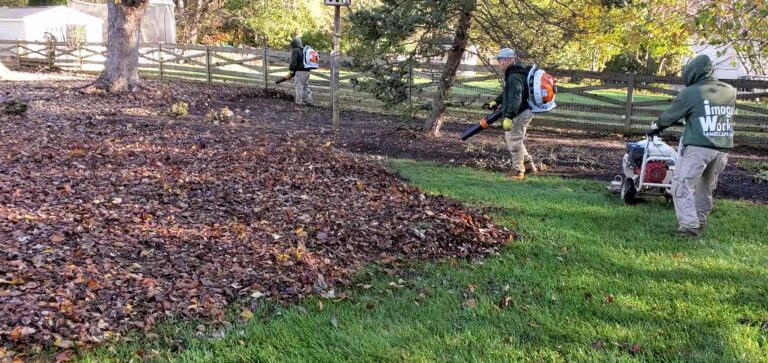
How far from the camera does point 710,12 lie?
5.64 meters

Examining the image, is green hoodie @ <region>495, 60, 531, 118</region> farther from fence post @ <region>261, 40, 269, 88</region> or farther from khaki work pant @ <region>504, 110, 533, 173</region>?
fence post @ <region>261, 40, 269, 88</region>

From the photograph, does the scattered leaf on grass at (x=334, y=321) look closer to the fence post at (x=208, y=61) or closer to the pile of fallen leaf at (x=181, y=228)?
the pile of fallen leaf at (x=181, y=228)

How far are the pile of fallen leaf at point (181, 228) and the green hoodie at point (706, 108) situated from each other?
6.37 ft

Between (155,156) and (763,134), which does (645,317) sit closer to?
(155,156)

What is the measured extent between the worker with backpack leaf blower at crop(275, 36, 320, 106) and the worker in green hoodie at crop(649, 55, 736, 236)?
10488mm

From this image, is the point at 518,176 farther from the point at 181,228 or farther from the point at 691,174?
the point at 181,228

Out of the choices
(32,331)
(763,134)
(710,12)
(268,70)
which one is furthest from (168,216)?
(268,70)

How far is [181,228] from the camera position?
4.89 m

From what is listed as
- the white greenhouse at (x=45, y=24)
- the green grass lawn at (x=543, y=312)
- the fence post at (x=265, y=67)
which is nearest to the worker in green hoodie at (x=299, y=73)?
the fence post at (x=265, y=67)

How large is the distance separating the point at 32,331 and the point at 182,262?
1170 millimetres

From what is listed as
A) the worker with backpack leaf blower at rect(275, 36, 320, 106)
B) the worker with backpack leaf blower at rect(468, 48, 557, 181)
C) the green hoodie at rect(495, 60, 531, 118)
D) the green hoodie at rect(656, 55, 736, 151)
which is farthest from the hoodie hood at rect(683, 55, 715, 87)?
the worker with backpack leaf blower at rect(275, 36, 320, 106)

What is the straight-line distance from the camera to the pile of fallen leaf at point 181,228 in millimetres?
3607

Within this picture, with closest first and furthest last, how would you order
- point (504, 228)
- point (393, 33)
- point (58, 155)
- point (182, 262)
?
point (182, 262) < point (504, 228) < point (58, 155) < point (393, 33)

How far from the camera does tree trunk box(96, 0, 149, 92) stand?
Result: 13.7 m
